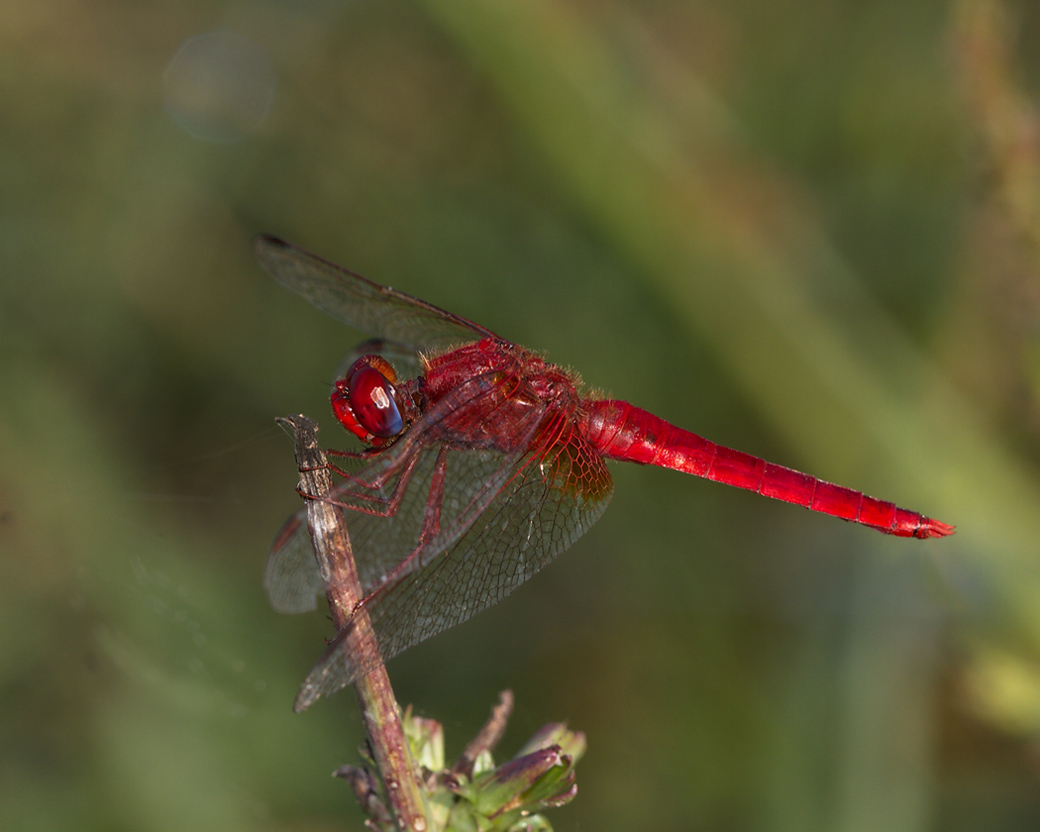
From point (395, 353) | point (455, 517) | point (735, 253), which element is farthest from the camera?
point (735, 253)

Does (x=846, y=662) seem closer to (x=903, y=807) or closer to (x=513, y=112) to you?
(x=903, y=807)

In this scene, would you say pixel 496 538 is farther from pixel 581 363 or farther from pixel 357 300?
pixel 581 363

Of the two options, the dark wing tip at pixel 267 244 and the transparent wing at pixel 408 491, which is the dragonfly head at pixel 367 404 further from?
the dark wing tip at pixel 267 244

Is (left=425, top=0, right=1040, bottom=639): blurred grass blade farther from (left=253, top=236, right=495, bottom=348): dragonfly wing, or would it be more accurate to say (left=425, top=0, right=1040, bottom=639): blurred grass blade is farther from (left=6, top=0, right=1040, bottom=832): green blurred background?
(left=253, top=236, right=495, bottom=348): dragonfly wing

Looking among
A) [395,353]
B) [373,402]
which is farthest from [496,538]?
[395,353]

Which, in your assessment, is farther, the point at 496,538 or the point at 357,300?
the point at 357,300

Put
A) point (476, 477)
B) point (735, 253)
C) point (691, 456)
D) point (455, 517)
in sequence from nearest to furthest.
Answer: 1. point (455, 517)
2. point (476, 477)
3. point (691, 456)
4. point (735, 253)
